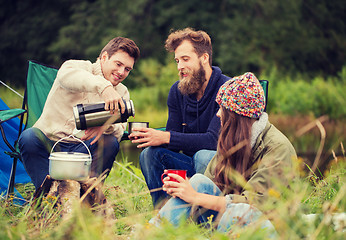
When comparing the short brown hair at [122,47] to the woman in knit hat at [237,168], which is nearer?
the woman in knit hat at [237,168]

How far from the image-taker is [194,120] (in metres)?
2.54

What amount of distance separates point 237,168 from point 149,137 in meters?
0.60

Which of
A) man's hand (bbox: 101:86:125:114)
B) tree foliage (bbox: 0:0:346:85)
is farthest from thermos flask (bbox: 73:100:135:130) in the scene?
tree foliage (bbox: 0:0:346:85)

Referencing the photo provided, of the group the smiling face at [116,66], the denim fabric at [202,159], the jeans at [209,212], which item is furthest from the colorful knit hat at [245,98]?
the smiling face at [116,66]

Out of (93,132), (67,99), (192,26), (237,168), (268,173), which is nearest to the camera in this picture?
(268,173)

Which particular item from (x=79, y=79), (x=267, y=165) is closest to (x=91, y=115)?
(x=79, y=79)

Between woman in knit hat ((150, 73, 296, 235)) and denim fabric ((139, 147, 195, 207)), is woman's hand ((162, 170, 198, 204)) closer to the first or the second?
→ woman in knit hat ((150, 73, 296, 235))

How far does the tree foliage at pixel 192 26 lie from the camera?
1162 centimetres

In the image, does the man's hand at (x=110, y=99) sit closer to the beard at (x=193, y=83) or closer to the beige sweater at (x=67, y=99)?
the beige sweater at (x=67, y=99)

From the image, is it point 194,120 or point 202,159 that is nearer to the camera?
point 202,159

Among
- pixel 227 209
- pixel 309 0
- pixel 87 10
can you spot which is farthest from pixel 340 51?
pixel 227 209

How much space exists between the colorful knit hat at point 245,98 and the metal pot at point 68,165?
70cm

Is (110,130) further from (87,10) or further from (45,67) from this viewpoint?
(87,10)

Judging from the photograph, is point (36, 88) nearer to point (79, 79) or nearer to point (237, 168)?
point (79, 79)
